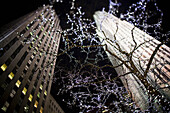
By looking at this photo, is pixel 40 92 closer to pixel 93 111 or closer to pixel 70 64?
pixel 70 64

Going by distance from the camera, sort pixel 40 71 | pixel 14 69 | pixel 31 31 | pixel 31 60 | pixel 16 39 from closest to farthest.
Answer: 1. pixel 14 69
2. pixel 16 39
3. pixel 31 60
4. pixel 40 71
5. pixel 31 31

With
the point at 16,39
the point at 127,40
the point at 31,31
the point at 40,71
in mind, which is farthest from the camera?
the point at 31,31

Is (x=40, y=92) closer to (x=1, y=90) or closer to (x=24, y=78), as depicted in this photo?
(x=24, y=78)

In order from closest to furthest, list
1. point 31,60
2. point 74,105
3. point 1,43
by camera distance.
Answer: point 1,43 → point 31,60 → point 74,105

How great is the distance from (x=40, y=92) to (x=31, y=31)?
1236cm

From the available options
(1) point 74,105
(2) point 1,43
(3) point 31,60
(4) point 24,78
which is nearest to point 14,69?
(4) point 24,78

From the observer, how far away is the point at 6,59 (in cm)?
1018

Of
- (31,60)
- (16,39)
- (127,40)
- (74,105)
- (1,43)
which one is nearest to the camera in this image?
(1,43)

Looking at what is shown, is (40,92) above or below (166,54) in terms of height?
above

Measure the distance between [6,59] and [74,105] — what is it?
17570 mm

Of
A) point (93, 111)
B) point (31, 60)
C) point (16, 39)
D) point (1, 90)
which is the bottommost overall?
point (93, 111)

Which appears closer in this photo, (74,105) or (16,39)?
(16,39)

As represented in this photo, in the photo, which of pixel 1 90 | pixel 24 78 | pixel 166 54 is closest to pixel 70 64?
pixel 24 78

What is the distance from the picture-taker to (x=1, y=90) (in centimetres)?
819
